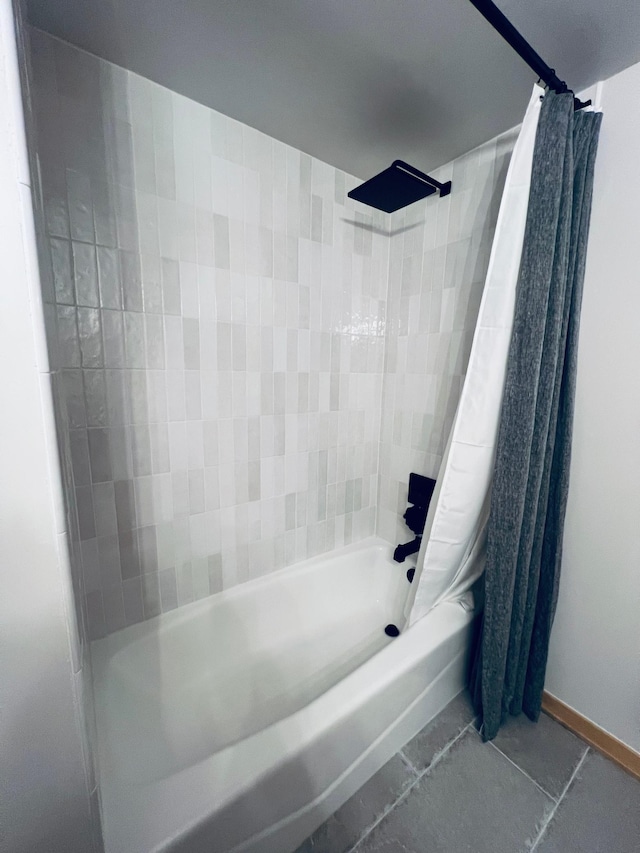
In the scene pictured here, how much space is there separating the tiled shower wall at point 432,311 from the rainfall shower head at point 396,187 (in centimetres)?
14

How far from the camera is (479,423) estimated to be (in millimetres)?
1055

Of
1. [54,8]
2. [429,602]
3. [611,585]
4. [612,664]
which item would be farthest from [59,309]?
[612,664]

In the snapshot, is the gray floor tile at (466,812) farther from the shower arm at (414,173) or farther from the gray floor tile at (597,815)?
the shower arm at (414,173)

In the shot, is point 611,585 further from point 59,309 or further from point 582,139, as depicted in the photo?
point 59,309

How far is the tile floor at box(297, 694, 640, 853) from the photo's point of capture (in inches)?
35.7

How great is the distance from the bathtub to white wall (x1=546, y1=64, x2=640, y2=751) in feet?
1.31

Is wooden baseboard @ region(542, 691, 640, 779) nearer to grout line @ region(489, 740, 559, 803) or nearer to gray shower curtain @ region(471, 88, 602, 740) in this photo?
gray shower curtain @ region(471, 88, 602, 740)

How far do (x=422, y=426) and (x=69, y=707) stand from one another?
1.44 metres

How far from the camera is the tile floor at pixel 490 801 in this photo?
0.91 m

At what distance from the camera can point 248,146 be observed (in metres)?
1.19

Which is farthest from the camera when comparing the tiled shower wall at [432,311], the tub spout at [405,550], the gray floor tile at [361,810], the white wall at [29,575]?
the tub spout at [405,550]

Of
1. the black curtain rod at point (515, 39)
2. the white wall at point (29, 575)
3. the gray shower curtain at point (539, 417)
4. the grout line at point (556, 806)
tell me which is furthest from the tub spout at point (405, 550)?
the black curtain rod at point (515, 39)

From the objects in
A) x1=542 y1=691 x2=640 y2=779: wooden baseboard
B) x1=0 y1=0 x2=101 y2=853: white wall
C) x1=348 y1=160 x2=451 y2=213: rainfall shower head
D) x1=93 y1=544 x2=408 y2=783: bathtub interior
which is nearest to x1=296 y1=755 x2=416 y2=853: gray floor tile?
x1=93 y1=544 x2=408 y2=783: bathtub interior

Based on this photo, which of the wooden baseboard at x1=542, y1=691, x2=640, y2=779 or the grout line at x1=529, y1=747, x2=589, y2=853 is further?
the wooden baseboard at x1=542, y1=691, x2=640, y2=779
